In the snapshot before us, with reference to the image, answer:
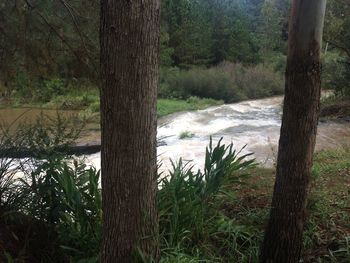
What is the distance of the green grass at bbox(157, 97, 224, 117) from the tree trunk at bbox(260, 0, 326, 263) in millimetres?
12776

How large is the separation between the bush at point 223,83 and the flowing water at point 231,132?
299 centimetres

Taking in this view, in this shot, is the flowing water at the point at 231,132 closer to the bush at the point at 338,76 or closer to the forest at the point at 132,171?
the bush at the point at 338,76

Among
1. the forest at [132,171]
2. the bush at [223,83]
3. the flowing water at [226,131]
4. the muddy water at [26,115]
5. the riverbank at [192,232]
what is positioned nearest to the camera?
the forest at [132,171]

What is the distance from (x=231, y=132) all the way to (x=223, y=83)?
30.5ft

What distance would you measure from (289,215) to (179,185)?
0.99 meters

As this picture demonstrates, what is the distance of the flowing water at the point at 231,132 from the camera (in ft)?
33.6

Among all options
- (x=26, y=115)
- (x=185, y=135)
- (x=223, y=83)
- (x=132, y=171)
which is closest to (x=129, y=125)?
(x=132, y=171)

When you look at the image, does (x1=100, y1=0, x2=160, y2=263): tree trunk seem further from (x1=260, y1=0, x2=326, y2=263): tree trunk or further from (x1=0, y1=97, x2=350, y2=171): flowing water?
(x1=0, y1=97, x2=350, y2=171): flowing water

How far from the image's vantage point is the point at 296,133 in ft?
11.2

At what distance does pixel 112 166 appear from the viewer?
2.59 metres

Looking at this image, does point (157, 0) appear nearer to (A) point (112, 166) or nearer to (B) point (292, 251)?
(A) point (112, 166)

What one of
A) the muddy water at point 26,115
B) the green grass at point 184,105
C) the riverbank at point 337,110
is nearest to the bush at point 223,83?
the green grass at point 184,105

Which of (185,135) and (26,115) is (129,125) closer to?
(26,115)

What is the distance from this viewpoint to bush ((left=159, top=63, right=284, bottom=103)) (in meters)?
21.8
